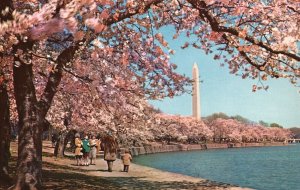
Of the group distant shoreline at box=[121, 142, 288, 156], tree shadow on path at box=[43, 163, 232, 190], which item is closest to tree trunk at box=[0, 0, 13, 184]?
tree shadow on path at box=[43, 163, 232, 190]

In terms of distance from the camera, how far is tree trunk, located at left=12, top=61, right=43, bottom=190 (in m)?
9.40

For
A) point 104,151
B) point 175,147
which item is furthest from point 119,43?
point 175,147

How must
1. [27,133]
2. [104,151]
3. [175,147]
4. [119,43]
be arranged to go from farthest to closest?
[175,147]
[104,151]
[119,43]
[27,133]

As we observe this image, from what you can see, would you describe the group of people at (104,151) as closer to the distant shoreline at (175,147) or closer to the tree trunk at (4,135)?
the tree trunk at (4,135)

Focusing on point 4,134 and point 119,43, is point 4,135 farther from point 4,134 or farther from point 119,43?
point 119,43

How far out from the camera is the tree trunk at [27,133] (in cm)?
940

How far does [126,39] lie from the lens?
13.5 m

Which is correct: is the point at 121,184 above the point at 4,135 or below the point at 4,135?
below

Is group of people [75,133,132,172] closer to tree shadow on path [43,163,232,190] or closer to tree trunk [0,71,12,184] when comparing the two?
tree shadow on path [43,163,232,190]

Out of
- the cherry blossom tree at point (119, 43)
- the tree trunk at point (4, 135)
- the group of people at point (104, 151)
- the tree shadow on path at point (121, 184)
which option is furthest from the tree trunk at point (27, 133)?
the group of people at point (104, 151)

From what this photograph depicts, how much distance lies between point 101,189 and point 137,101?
20.5ft

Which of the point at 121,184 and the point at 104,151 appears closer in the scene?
the point at 121,184

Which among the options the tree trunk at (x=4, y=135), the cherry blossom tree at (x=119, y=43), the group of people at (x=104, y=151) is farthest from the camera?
the group of people at (x=104, y=151)

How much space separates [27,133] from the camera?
31.1 ft
